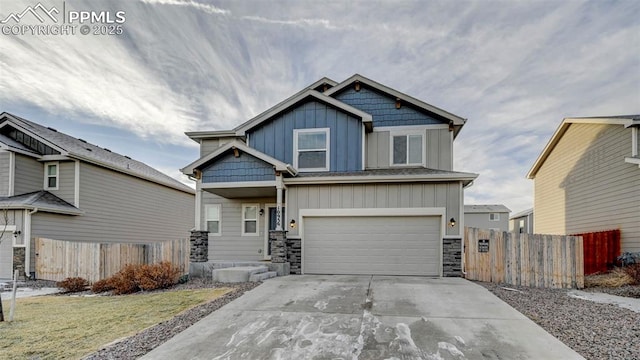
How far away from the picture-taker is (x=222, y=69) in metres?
14.0

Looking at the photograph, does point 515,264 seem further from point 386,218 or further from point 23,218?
point 23,218

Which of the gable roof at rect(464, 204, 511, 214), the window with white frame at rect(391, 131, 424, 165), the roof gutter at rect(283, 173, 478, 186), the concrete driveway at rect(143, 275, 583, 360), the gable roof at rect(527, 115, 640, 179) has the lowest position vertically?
the concrete driveway at rect(143, 275, 583, 360)

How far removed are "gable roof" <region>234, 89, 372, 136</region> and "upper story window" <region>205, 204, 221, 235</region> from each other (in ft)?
9.90

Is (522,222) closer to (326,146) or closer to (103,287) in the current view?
(326,146)

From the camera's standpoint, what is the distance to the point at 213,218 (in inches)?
488

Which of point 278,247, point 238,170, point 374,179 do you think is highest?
point 238,170

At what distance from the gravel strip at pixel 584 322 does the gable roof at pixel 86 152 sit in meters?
16.2

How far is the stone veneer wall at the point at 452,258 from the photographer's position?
973cm

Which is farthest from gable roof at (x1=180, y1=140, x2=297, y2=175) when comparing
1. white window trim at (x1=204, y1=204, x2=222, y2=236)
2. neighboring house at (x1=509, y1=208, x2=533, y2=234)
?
neighboring house at (x1=509, y1=208, x2=533, y2=234)

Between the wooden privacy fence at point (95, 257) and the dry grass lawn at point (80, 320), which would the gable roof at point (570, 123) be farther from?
the wooden privacy fence at point (95, 257)

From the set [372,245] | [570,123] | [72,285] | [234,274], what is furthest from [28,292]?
[570,123]

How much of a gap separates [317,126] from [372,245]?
185 inches

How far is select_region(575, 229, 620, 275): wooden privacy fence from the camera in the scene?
10383 mm

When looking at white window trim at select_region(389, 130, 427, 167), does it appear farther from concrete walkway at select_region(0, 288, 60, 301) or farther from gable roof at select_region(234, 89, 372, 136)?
concrete walkway at select_region(0, 288, 60, 301)
